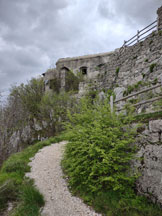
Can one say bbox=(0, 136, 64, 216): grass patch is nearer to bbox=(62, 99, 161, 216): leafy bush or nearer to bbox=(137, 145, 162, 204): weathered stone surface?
bbox=(62, 99, 161, 216): leafy bush

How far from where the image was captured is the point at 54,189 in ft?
14.4

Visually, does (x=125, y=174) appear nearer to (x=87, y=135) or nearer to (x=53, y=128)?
(x=87, y=135)

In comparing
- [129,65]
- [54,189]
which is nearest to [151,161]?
[54,189]

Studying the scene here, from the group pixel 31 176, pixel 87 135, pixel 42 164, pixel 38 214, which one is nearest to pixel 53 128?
pixel 42 164

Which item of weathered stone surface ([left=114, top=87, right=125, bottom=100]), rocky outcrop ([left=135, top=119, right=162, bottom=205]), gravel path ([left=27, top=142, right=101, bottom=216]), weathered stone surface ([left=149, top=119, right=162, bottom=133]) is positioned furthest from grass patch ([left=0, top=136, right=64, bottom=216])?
weathered stone surface ([left=114, top=87, right=125, bottom=100])

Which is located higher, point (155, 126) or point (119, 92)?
point (119, 92)

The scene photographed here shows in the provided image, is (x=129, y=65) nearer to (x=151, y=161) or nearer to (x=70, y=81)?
(x=151, y=161)

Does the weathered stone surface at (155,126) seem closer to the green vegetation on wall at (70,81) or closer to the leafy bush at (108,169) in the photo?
the leafy bush at (108,169)

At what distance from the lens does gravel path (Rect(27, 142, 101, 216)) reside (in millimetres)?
3500

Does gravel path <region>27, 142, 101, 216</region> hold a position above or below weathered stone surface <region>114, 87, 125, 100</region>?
below

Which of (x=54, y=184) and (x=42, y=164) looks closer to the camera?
(x=54, y=184)

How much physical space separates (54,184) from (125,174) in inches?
81.6

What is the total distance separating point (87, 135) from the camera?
4.35m

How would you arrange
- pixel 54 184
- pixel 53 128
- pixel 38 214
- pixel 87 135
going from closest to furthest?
1. pixel 38 214
2. pixel 87 135
3. pixel 54 184
4. pixel 53 128
